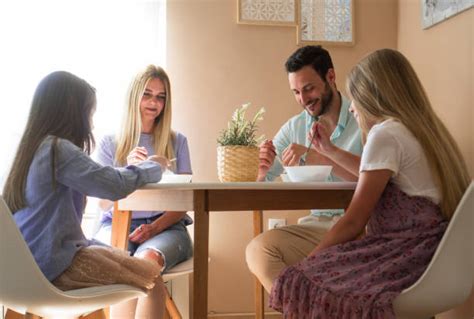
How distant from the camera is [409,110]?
151 centimetres

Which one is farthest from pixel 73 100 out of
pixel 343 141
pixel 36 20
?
pixel 36 20

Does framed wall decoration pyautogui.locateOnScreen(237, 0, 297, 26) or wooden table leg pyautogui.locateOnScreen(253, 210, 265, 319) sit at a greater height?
framed wall decoration pyautogui.locateOnScreen(237, 0, 297, 26)

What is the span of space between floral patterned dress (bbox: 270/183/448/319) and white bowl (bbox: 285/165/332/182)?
274 mm

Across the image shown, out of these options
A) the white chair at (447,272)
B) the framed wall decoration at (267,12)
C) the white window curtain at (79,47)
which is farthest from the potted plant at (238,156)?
the framed wall decoration at (267,12)

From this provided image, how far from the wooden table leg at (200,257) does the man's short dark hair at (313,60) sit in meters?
0.98

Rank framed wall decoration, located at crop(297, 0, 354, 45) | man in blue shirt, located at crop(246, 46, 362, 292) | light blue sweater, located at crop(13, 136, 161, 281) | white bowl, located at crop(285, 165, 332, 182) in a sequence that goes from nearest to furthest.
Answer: light blue sweater, located at crop(13, 136, 161, 281), white bowl, located at crop(285, 165, 332, 182), man in blue shirt, located at crop(246, 46, 362, 292), framed wall decoration, located at crop(297, 0, 354, 45)

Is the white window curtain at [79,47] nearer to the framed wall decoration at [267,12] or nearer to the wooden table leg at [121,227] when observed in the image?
the framed wall decoration at [267,12]

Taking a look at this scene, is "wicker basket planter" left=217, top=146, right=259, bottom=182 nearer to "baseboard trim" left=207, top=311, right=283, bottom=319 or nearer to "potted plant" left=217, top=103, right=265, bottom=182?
"potted plant" left=217, top=103, right=265, bottom=182

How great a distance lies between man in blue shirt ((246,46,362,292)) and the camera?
75.2 inches

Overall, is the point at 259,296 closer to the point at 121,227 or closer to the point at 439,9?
the point at 121,227

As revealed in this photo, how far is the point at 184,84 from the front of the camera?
2.85 meters

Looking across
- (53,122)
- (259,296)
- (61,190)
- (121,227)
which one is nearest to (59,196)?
(61,190)

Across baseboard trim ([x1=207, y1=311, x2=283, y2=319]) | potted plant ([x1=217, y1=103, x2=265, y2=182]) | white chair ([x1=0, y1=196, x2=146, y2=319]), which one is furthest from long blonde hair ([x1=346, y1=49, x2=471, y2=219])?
baseboard trim ([x1=207, y1=311, x2=283, y2=319])

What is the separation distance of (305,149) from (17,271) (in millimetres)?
1023
